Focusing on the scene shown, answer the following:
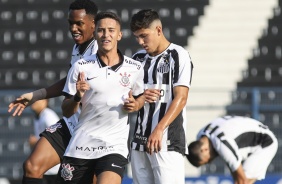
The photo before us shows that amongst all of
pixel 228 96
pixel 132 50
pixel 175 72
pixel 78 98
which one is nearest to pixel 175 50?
pixel 175 72

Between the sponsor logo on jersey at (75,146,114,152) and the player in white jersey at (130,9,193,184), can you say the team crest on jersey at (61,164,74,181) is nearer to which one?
the sponsor logo on jersey at (75,146,114,152)

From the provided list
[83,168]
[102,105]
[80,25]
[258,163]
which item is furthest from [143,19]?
[258,163]

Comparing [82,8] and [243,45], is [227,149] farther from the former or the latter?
[243,45]

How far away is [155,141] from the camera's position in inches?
249

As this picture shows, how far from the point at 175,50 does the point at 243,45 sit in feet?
29.9

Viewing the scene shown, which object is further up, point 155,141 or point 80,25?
point 80,25

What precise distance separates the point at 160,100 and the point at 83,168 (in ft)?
3.08

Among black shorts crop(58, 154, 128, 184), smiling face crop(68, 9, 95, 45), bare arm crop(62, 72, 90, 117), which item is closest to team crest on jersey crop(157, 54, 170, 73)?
smiling face crop(68, 9, 95, 45)

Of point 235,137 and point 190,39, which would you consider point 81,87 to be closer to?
point 235,137

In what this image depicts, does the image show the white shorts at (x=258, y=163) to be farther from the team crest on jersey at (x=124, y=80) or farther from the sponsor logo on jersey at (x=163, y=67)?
the team crest on jersey at (x=124, y=80)

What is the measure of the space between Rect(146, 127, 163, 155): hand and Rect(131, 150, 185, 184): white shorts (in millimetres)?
323

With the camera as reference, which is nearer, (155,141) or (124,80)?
(124,80)

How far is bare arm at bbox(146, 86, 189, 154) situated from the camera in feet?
20.7

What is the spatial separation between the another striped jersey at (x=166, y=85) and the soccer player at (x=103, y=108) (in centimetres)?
50
